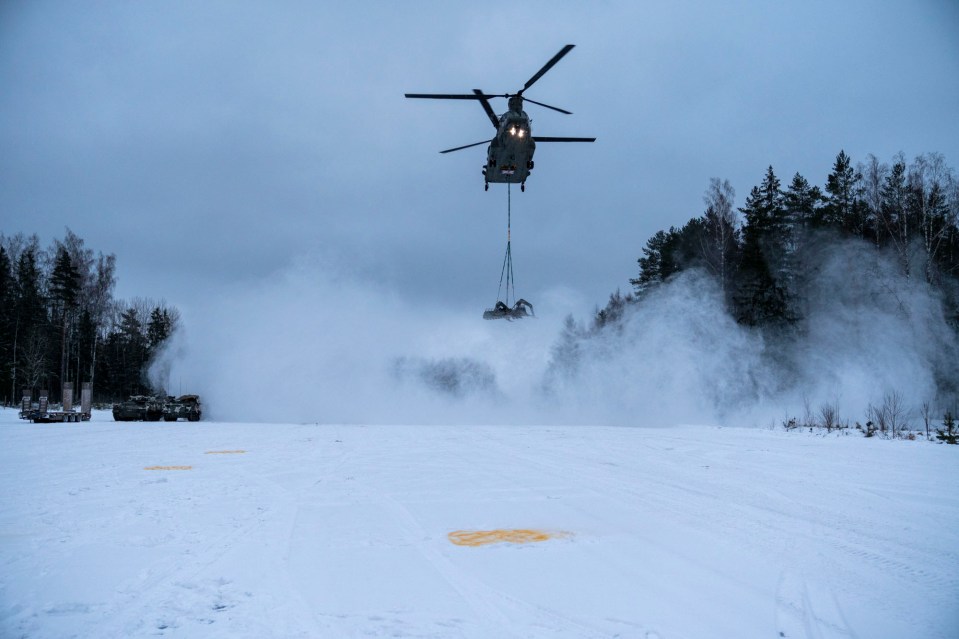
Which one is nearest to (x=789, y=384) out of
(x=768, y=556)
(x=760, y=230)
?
(x=760, y=230)

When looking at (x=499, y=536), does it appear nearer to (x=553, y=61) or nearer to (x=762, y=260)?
(x=553, y=61)

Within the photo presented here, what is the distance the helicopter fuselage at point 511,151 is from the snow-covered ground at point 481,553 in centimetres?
842

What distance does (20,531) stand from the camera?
18.4ft

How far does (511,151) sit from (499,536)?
11134mm

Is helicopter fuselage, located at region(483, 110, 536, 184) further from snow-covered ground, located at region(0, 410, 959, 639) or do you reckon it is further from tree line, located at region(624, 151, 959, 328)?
tree line, located at region(624, 151, 959, 328)

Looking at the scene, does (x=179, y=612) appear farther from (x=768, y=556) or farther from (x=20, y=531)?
(x=768, y=556)

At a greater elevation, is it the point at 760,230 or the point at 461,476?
the point at 760,230

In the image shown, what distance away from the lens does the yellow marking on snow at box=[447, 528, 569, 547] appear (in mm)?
5227

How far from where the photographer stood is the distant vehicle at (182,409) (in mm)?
31256

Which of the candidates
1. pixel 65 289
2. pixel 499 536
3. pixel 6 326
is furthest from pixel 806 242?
pixel 6 326

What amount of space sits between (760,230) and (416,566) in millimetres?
38492

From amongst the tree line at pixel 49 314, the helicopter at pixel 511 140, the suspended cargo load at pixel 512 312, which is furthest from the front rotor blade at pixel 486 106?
the tree line at pixel 49 314

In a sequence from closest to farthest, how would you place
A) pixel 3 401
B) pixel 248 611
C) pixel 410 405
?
pixel 248 611 < pixel 410 405 < pixel 3 401

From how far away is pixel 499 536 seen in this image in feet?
17.9
